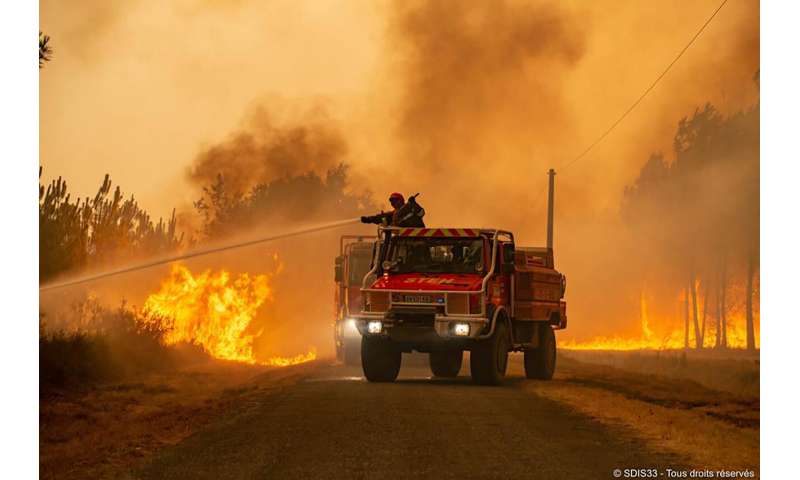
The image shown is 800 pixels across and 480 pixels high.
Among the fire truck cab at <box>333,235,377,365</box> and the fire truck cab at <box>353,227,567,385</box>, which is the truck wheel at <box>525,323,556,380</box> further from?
the fire truck cab at <box>333,235,377,365</box>

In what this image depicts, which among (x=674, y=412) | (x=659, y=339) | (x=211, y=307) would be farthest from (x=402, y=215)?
(x=659, y=339)

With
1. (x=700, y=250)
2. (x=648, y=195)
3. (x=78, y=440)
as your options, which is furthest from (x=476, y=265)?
(x=648, y=195)

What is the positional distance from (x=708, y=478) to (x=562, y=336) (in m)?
80.2

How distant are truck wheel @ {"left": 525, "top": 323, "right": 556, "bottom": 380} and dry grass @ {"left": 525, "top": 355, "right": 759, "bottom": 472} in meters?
0.45

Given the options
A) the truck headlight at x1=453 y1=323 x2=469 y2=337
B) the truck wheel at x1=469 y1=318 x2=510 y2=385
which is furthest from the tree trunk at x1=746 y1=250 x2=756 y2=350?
the truck headlight at x1=453 y1=323 x2=469 y2=337

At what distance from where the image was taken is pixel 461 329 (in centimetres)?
2044

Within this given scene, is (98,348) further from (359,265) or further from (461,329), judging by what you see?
(461,329)

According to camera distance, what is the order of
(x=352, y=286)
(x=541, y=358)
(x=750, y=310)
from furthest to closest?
(x=750, y=310) < (x=352, y=286) < (x=541, y=358)

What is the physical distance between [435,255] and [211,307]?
95.1ft

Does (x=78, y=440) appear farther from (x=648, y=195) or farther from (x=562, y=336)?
(x=562, y=336)

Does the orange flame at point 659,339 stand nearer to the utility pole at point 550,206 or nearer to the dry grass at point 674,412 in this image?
the utility pole at point 550,206

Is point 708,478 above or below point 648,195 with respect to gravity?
below

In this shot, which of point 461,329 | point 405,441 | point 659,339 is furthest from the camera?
point 659,339

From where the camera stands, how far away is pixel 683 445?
1500cm
